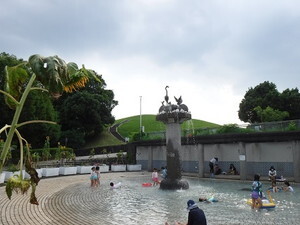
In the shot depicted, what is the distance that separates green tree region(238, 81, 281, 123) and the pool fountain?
143ft

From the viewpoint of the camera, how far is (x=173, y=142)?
19.9 meters

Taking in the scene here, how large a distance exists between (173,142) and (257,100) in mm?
46249

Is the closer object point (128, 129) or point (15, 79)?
point (15, 79)

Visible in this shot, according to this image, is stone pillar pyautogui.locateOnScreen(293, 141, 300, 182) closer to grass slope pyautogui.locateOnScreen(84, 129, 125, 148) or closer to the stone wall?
the stone wall

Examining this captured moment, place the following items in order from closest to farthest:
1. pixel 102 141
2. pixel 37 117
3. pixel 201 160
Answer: pixel 201 160, pixel 37 117, pixel 102 141

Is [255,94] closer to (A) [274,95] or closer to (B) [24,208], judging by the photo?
(A) [274,95]

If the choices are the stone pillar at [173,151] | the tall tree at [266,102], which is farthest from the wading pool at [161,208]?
the tall tree at [266,102]

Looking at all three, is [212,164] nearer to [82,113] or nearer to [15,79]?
[15,79]

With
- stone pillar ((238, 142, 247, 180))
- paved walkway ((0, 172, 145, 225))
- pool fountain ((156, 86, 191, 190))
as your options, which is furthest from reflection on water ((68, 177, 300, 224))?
stone pillar ((238, 142, 247, 180))

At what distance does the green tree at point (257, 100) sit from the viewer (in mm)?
59281

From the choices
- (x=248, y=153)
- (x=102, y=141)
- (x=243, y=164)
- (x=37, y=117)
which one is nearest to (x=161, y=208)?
(x=243, y=164)

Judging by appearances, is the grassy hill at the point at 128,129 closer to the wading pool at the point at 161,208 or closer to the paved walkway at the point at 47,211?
the wading pool at the point at 161,208

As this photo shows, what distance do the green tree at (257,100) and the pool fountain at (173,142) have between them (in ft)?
143

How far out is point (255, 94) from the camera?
64.6 meters
